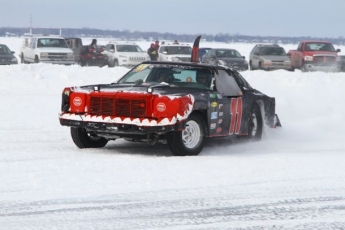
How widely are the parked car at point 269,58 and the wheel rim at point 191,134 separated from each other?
92.6ft

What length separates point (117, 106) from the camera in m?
10.0

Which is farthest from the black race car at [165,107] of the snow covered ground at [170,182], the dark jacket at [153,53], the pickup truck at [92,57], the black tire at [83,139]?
the dark jacket at [153,53]

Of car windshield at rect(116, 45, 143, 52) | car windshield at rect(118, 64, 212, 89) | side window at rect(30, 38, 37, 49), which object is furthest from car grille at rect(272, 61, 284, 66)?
car windshield at rect(118, 64, 212, 89)

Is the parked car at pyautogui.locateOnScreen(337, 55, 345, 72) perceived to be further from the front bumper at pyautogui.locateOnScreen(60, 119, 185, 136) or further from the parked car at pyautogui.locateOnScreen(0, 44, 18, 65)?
the front bumper at pyautogui.locateOnScreen(60, 119, 185, 136)

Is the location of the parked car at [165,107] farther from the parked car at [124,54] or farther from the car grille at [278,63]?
the car grille at [278,63]

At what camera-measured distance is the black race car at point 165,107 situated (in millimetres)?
9750

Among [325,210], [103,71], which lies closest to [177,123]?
[325,210]

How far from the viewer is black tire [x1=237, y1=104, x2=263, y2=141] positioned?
11.8 m

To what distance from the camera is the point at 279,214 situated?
6.73 m

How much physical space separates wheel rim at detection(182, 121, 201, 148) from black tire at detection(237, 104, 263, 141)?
68.3 inches

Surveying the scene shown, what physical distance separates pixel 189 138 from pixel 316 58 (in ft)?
93.6

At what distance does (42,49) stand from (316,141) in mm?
25146

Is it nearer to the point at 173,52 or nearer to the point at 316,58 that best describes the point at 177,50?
the point at 173,52

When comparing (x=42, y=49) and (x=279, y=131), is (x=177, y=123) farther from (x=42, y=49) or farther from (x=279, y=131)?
(x=42, y=49)
